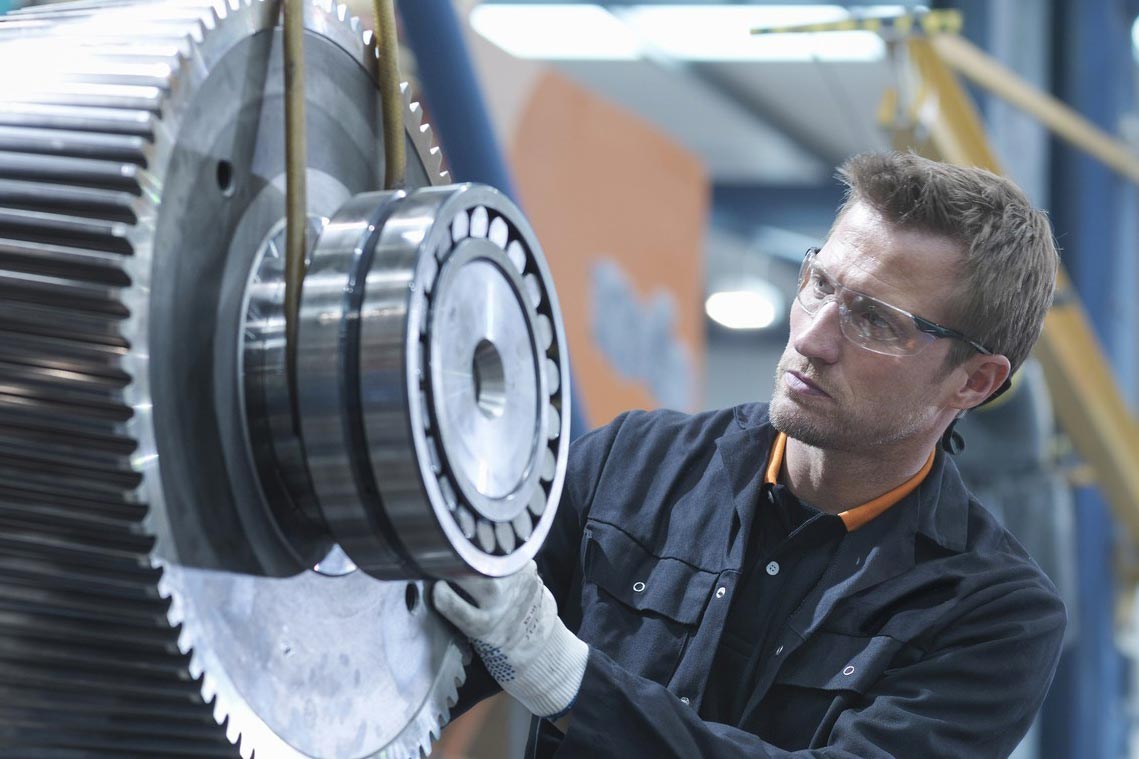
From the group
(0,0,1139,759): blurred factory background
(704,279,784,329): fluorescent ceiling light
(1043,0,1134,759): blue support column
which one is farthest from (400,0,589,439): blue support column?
(704,279,784,329): fluorescent ceiling light

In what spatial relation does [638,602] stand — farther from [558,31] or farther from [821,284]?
[558,31]

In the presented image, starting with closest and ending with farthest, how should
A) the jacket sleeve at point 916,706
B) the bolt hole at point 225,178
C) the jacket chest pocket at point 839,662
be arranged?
the bolt hole at point 225,178 → the jacket sleeve at point 916,706 → the jacket chest pocket at point 839,662

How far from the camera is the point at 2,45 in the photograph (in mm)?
1095

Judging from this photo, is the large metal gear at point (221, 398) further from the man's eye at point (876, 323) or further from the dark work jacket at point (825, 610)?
the man's eye at point (876, 323)

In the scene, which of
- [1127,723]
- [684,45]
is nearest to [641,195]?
[684,45]

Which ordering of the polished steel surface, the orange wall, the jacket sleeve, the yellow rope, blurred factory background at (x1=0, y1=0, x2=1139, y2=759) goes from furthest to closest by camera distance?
the orange wall
blurred factory background at (x1=0, y1=0, x2=1139, y2=759)
the jacket sleeve
the yellow rope
the polished steel surface

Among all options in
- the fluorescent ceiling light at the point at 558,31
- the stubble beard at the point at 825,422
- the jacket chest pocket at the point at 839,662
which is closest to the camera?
the jacket chest pocket at the point at 839,662

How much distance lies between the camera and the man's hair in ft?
5.76

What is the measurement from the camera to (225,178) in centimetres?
105

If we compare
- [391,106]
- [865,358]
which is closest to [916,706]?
[865,358]

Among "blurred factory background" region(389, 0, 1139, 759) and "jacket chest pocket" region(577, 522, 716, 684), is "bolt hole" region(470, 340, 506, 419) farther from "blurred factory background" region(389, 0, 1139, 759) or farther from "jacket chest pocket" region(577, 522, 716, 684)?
"blurred factory background" region(389, 0, 1139, 759)

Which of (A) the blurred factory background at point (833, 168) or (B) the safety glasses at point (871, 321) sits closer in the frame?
(B) the safety glasses at point (871, 321)

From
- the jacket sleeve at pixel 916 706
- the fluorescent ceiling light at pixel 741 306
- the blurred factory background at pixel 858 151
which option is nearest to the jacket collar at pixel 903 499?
the jacket sleeve at pixel 916 706

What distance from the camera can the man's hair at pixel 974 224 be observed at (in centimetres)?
175
